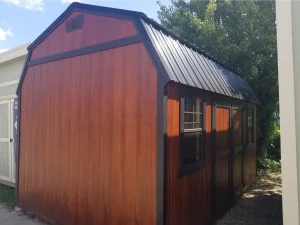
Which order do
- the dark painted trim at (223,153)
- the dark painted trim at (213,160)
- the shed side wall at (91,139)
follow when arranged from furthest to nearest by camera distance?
the dark painted trim at (223,153) → the dark painted trim at (213,160) → the shed side wall at (91,139)

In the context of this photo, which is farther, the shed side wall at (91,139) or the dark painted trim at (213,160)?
A: the dark painted trim at (213,160)

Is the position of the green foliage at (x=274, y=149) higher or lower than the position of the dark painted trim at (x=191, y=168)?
lower

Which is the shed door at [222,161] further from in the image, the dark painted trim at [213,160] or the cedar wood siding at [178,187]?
the cedar wood siding at [178,187]

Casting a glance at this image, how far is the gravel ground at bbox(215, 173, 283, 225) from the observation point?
186 inches

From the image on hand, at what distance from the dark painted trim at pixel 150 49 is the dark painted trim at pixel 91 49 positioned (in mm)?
96

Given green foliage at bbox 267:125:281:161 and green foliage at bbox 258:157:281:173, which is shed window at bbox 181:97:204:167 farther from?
green foliage at bbox 267:125:281:161

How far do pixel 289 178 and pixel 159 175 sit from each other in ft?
5.45

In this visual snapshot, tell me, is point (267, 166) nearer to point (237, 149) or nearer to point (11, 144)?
point (237, 149)

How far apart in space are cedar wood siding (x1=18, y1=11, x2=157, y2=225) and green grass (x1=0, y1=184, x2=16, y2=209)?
47 centimetres

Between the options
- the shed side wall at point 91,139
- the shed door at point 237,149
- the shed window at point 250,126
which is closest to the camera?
the shed side wall at point 91,139

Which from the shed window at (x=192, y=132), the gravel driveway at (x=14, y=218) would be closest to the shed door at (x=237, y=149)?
the shed window at (x=192, y=132)

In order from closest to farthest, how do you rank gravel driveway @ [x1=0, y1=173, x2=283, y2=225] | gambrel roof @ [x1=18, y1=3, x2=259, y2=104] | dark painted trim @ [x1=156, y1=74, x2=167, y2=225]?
1. dark painted trim @ [x1=156, y1=74, x2=167, y2=225]
2. gambrel roof @ [x1=18, y1=3, x2=259, y2=104]
3. gravel driveway @ [x1=0, y1=173, x2=283, y2=225]

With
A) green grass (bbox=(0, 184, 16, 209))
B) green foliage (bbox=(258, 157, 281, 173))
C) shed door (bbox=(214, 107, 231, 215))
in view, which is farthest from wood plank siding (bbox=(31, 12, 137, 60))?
green foliage (bbox=(258, 157, 281, 173))

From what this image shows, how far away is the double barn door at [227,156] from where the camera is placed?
472cm
